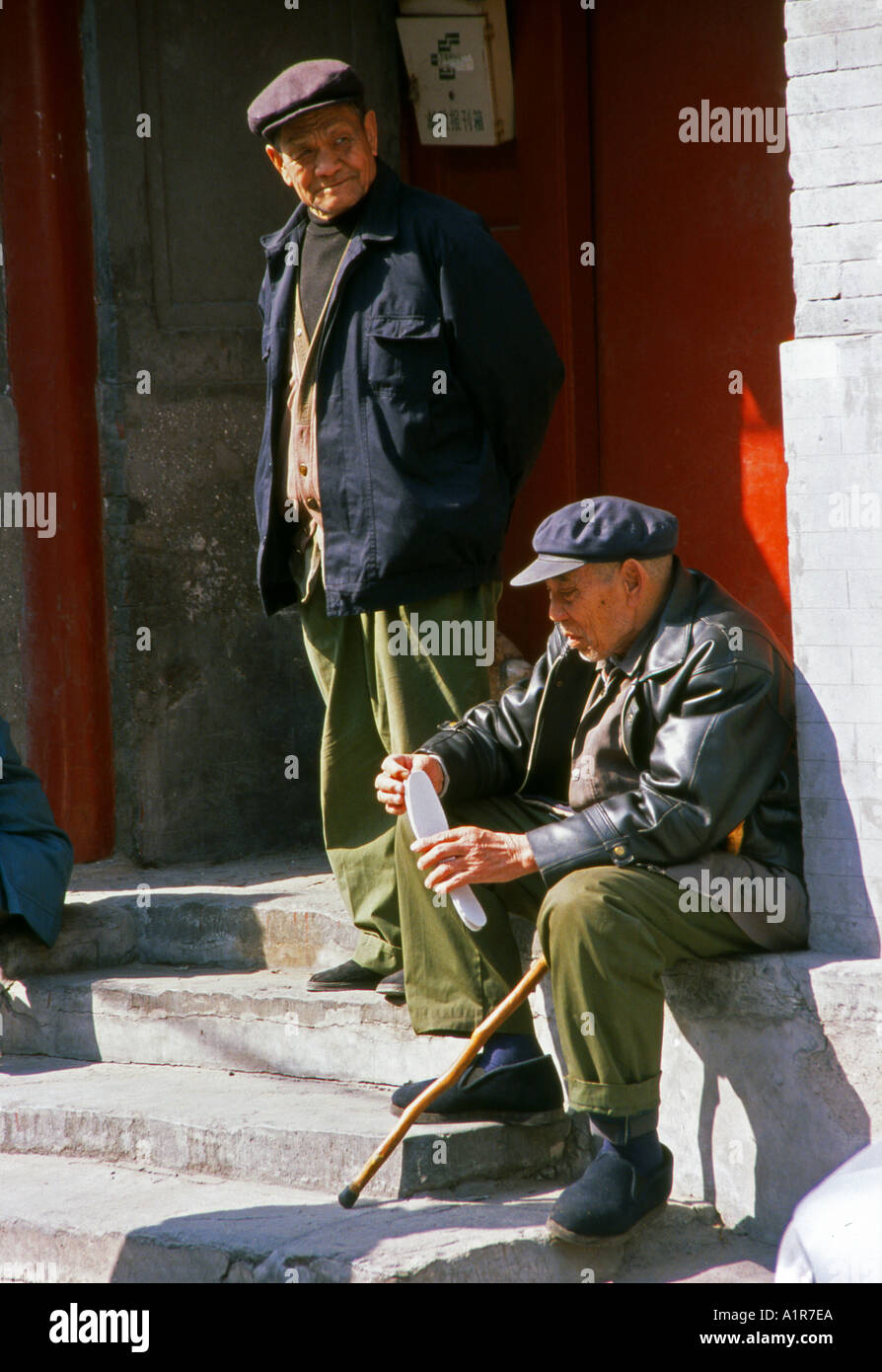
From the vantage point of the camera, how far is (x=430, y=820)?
3.49 meters

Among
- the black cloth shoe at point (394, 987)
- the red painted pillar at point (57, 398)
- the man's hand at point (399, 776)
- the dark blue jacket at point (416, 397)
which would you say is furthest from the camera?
the red painted pillar at point (57, 398)

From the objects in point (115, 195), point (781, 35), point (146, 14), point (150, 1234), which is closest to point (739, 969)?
point (150, 1234)

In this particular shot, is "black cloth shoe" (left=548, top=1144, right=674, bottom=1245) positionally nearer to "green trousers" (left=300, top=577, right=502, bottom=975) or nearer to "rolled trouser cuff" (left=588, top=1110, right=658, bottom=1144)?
"rolled trouser cuff" (left=588, top=1110, right=658, bottom=1144)

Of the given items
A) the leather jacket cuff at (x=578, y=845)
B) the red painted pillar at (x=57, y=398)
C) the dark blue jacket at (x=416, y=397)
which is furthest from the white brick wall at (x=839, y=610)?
the red painted pillar at (x=57, y=398)

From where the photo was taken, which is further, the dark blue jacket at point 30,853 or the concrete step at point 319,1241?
the dark blue jacket at point 30,853

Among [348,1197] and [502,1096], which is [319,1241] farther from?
[502,1096]

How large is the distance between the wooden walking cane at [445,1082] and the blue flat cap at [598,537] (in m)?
0.81

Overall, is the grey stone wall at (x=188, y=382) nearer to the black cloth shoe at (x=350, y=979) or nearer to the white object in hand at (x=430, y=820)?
the black cloth shoe at (x=350, y=979)

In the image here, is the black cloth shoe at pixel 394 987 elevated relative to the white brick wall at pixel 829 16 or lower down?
lower down

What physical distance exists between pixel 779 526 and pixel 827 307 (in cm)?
149

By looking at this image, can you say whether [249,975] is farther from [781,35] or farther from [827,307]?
[781,35]

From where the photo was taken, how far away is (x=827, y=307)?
11.2ft

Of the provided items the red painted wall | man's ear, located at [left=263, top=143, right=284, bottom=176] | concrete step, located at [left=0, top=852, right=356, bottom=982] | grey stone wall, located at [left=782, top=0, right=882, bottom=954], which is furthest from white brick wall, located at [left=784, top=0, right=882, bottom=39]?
concrete step, located at [left=0, top=852, right=356, bottom=982]

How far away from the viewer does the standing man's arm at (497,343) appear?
A: 391 centimetres
